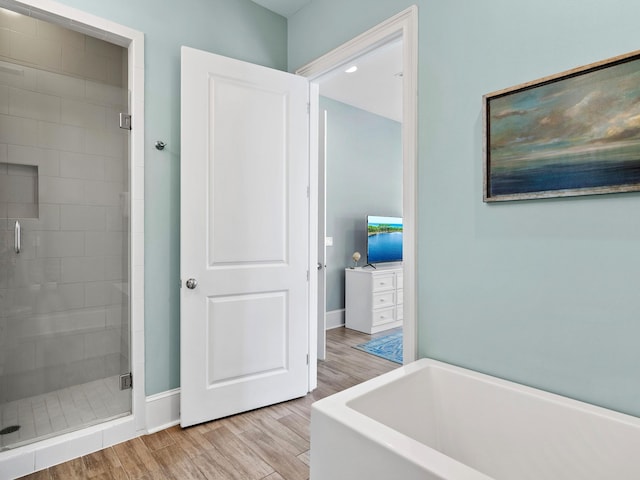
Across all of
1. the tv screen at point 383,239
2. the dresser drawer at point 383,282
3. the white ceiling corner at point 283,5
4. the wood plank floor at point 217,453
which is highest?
the white ceiling corner at point 283,5

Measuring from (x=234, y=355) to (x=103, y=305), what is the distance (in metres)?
0.86

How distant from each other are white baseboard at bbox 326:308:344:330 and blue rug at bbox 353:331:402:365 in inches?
26.6

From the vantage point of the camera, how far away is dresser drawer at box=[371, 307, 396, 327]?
431 cm

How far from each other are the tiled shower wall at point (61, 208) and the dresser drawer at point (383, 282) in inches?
111

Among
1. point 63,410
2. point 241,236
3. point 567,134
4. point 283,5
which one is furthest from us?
point 283,5

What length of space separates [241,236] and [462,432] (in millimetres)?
1589

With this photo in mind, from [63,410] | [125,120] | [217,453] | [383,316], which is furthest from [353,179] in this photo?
[63,410]

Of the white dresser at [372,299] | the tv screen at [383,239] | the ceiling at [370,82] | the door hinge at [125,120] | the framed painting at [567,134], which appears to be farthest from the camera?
the tv screen at [383,239]

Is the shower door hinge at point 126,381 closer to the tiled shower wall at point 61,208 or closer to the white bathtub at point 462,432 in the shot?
the tiled shower wall at point 61,208

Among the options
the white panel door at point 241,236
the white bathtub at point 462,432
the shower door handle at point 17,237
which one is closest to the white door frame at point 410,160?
the white bathtub at point 462,432

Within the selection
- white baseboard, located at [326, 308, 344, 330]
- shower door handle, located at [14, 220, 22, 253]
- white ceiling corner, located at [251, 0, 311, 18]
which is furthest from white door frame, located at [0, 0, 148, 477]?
white baseboard, located at [326, 308, 344, 330]

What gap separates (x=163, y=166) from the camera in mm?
2174

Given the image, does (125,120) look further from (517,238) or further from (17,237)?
(517,238)

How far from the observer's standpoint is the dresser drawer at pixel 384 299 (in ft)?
14.2
